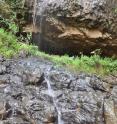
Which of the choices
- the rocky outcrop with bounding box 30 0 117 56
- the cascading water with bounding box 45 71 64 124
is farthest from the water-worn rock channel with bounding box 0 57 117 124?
the rocky outcrop with bounding box 30 0 117 56

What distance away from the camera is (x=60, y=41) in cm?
934

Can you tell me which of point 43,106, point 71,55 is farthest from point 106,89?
point 71,55

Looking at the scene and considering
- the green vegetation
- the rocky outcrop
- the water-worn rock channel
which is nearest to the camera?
the water-worn rock channel

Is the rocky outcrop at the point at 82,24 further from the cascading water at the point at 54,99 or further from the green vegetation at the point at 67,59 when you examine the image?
the cascading water at the point at 54,99

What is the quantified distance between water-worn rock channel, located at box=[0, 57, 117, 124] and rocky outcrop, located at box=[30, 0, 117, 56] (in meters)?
1.58

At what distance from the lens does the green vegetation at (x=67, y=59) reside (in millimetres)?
8219

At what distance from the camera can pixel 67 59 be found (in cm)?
847

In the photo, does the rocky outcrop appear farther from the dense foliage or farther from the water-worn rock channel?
the water-worn rock channel

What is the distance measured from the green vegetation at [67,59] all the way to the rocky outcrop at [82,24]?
46 cm

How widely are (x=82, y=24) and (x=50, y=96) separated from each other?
2.92m

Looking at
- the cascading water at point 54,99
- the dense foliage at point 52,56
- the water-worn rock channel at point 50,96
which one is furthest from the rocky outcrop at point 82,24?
the cascading water at point 54,99

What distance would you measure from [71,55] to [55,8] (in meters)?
1.37

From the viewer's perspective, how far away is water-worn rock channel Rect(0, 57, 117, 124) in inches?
246

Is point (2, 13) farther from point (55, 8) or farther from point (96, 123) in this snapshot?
point (96, 123)
